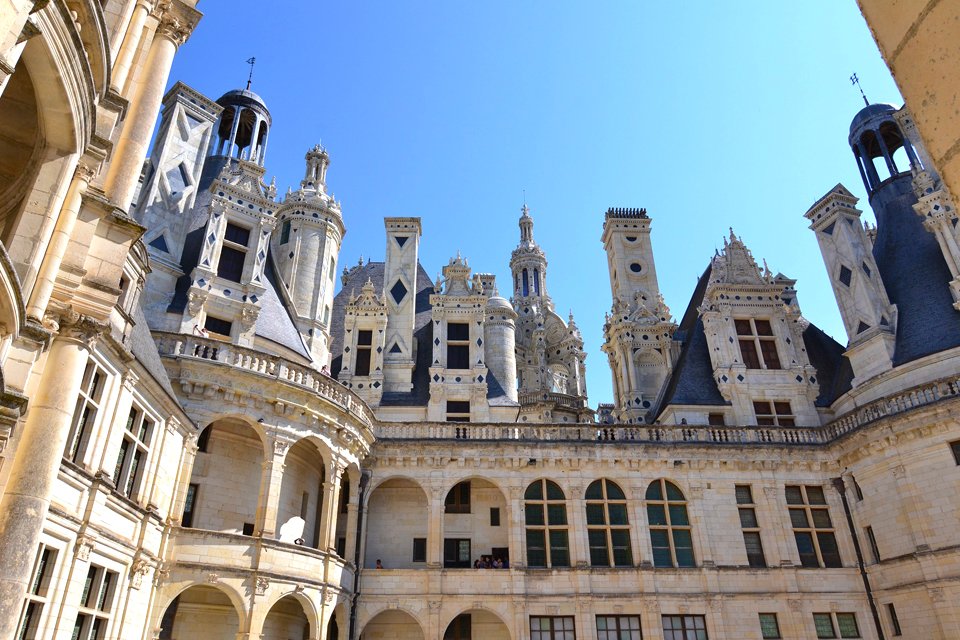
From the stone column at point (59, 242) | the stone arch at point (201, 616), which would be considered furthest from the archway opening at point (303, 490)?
the stone column at point (59, 242)

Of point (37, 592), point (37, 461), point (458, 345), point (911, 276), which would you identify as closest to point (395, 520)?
point (458, 345)

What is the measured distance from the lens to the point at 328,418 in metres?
19.0

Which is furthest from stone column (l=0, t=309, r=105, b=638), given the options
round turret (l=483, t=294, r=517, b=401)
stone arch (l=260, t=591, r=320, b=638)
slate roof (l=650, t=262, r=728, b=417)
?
slate roof (l=650, t=262, r=728, b=417)

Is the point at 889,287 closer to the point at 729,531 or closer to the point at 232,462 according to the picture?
the point at 729,531

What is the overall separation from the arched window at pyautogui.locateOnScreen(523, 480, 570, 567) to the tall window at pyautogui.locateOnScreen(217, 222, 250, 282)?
498 inches

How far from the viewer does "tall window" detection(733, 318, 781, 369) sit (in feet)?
87.8

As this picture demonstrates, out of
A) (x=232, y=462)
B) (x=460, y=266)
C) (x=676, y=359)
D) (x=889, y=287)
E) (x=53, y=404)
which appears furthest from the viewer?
(x=676, y=359)

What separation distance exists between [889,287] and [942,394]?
688cm

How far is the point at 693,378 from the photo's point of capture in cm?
2686

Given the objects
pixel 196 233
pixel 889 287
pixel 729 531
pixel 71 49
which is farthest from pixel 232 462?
pixel 889 287

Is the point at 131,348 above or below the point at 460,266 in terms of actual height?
below

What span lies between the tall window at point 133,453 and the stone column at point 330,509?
18.6ft

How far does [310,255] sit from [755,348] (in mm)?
18751

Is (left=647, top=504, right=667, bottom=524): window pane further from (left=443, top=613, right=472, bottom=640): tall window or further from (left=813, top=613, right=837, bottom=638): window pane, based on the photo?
(left=443, top=613, right=472, bottom=640): tall window
